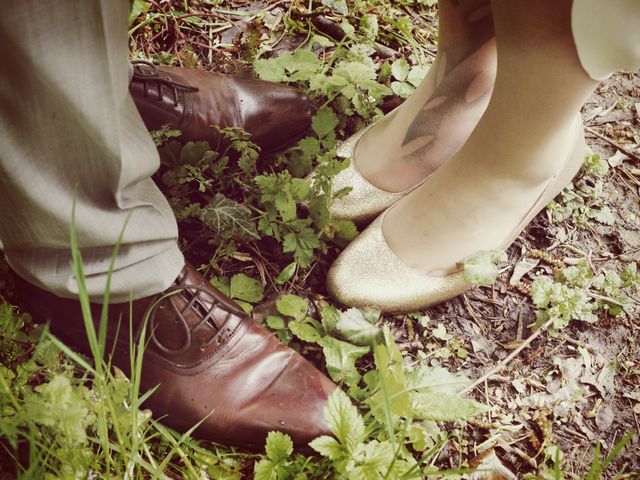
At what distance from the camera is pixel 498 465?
4.21 ft

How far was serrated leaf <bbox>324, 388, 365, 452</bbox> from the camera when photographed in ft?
3.47

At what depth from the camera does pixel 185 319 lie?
3.74 ft

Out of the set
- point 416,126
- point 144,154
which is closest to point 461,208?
point 416,126

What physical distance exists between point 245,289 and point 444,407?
0.58 meters

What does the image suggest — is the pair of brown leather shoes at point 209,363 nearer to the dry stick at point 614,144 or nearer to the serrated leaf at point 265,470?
the serrated leaf at point 265,470

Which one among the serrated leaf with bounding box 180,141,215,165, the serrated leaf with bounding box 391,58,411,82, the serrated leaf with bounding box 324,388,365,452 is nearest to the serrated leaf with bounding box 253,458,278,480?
the serrated leaf with bounding box 324,388,365,452

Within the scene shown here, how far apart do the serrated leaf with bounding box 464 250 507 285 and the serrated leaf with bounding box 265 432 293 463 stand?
0.61 metres

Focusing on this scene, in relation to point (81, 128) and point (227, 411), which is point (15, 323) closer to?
point (227, 411)

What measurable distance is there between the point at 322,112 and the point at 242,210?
0.39 m

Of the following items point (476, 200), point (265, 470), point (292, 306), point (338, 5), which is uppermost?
point (338, 5)

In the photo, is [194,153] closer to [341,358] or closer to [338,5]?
[341,358]

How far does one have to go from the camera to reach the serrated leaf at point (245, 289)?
4.46 feet

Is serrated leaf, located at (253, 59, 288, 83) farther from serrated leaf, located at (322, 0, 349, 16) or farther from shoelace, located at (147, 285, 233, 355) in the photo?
shoelace, located at (147, 285, 233, 355)

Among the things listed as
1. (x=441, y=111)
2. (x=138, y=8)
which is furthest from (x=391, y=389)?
(x=138, y=8)
